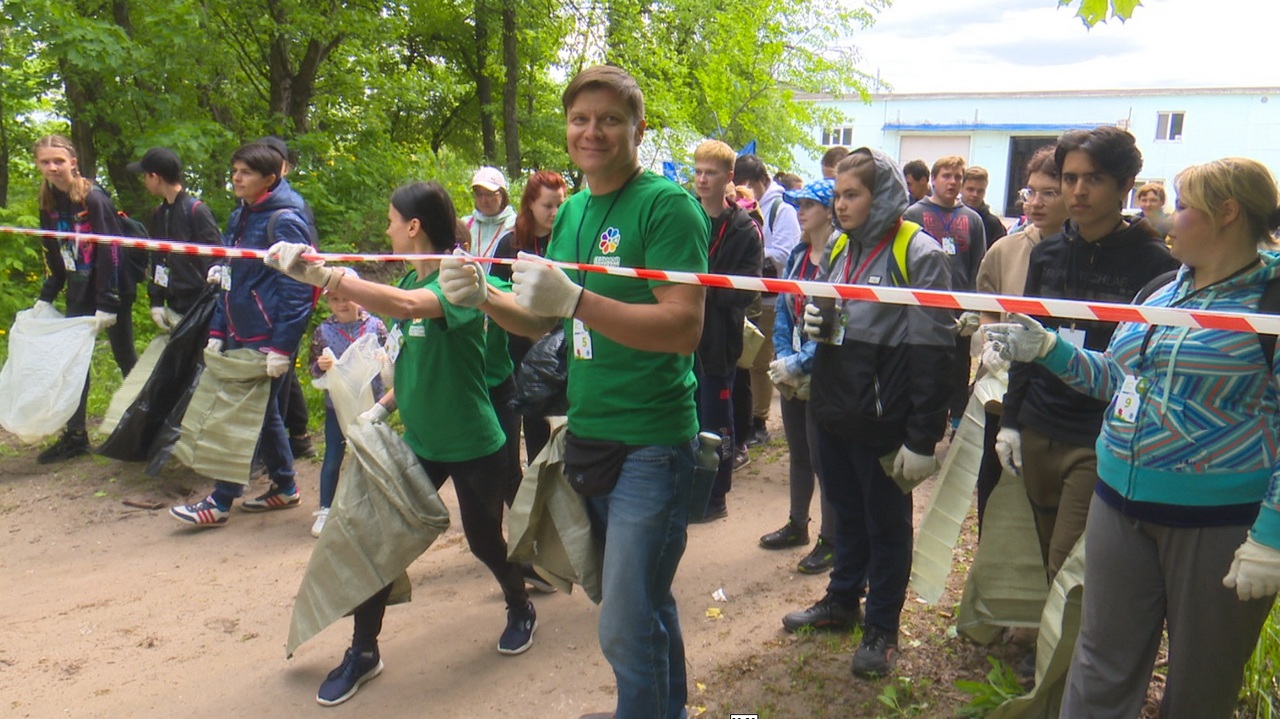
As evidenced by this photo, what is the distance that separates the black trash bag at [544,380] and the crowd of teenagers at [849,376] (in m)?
0.13

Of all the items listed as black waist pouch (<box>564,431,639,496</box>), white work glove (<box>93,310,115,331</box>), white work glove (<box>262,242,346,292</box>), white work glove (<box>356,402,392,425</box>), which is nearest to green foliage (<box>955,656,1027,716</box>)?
black waist pouch (<box>564,431,639,496</box>)

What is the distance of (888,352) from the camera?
3.29 meters

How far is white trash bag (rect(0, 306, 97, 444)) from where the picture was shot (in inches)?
227

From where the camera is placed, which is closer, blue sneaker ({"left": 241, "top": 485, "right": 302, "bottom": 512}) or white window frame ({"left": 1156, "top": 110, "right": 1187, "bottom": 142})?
blue sneaker ({"left": 241, "top": 485, "right": 302, "bottom": 512})

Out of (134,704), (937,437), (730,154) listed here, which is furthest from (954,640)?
(134,704)

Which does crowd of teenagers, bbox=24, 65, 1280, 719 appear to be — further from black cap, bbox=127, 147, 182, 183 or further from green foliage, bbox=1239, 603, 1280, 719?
black cap, bbox=127, 147, 182, 183

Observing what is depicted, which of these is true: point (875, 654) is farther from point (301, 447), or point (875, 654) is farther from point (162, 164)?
point (162, 164)

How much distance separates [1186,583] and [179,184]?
19.3 feet

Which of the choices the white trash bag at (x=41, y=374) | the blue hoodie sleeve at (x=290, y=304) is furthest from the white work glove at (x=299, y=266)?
the white trash bag at (x=41, y=374)

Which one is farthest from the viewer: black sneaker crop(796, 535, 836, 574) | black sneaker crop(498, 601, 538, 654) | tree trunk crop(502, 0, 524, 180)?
tree trunk crop(502, 0, 524, 180)

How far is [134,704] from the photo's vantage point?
11.2ft

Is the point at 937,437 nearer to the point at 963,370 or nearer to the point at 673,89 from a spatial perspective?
the point at 963,370

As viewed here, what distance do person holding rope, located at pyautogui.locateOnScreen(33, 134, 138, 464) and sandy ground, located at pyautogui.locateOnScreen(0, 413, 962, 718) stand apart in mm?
1263

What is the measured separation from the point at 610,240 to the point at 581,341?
31cm
